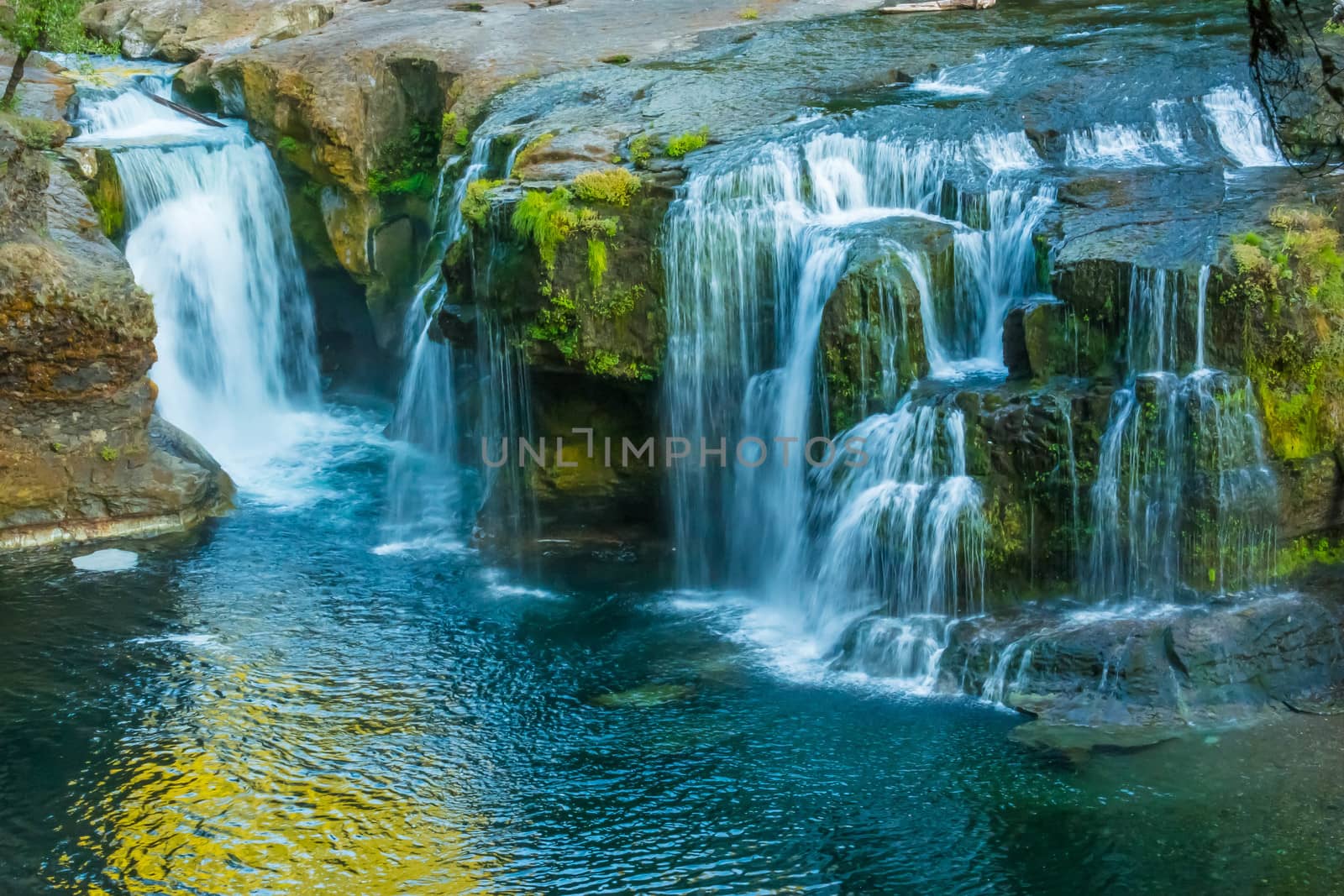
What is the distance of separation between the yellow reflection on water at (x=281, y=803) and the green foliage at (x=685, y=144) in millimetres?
6898

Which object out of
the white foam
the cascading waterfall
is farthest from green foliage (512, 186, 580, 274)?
the white foam

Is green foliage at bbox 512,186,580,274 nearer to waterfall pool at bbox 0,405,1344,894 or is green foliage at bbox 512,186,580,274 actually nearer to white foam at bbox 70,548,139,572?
waterfall pool at bbox 0,405,1344,894

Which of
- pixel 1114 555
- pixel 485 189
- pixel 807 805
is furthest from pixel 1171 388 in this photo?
pixel 485 189

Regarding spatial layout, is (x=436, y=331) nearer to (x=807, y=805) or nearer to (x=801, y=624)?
(x=801, y=624)

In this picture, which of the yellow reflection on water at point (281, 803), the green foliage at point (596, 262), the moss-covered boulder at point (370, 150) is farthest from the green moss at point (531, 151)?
the yellow reflection on water at point (281, 803)

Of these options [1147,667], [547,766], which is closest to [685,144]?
[547,766]

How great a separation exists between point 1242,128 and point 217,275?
46.2ft

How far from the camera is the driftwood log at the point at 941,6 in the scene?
2155cm

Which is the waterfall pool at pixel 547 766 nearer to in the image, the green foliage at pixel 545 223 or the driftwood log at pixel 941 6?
the green foliage at pixel 545 223

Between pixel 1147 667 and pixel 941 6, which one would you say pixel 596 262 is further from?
pixel 941 6

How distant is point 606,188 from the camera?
14.9m

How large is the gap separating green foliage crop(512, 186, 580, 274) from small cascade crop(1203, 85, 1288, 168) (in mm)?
7363

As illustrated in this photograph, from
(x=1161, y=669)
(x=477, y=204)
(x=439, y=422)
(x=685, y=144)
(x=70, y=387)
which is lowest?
(x=1161, y=669)

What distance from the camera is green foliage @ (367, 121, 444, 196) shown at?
2045 cm
